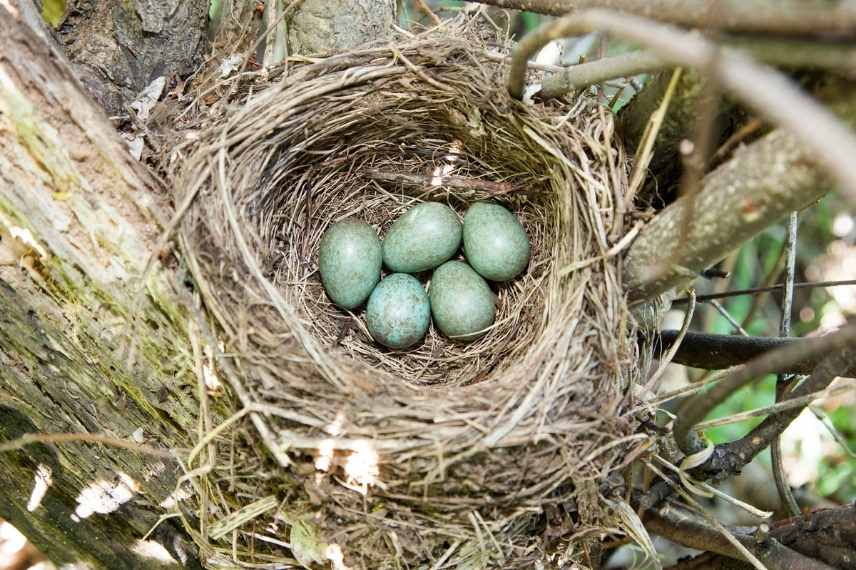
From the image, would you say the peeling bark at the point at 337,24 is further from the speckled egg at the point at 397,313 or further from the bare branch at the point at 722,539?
the bare branch at the point at 722,539

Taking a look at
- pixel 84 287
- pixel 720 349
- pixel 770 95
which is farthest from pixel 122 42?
pixel 720 349

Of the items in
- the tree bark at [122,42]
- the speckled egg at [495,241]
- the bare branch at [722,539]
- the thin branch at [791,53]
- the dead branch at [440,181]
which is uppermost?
the tree bark at [122,42]

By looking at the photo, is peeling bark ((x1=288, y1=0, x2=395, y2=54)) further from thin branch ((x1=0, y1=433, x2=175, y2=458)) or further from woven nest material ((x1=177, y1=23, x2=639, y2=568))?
thin branch ((x1=0, y1=433, x2=175, y2=458))

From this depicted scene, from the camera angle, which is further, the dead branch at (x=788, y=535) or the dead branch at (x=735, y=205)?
the dead branch at (x=788, y=535)

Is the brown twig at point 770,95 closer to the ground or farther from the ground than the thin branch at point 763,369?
farther from the ground

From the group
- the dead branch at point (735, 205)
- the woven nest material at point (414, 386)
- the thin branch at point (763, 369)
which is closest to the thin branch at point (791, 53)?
the dead branch at point (735, 205)

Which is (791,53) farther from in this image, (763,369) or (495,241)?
(495,241)

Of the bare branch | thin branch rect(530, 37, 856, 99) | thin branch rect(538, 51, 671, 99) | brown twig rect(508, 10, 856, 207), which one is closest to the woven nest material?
thin branch rect(538, 51, 671, 99)

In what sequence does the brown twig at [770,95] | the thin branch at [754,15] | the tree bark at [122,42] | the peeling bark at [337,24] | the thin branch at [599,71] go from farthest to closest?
the peeling bark at [337,24], the tree bark at [122,42], the thin branch at [599,71], the thin branch at [754,15], the brown twig at [770,95]
